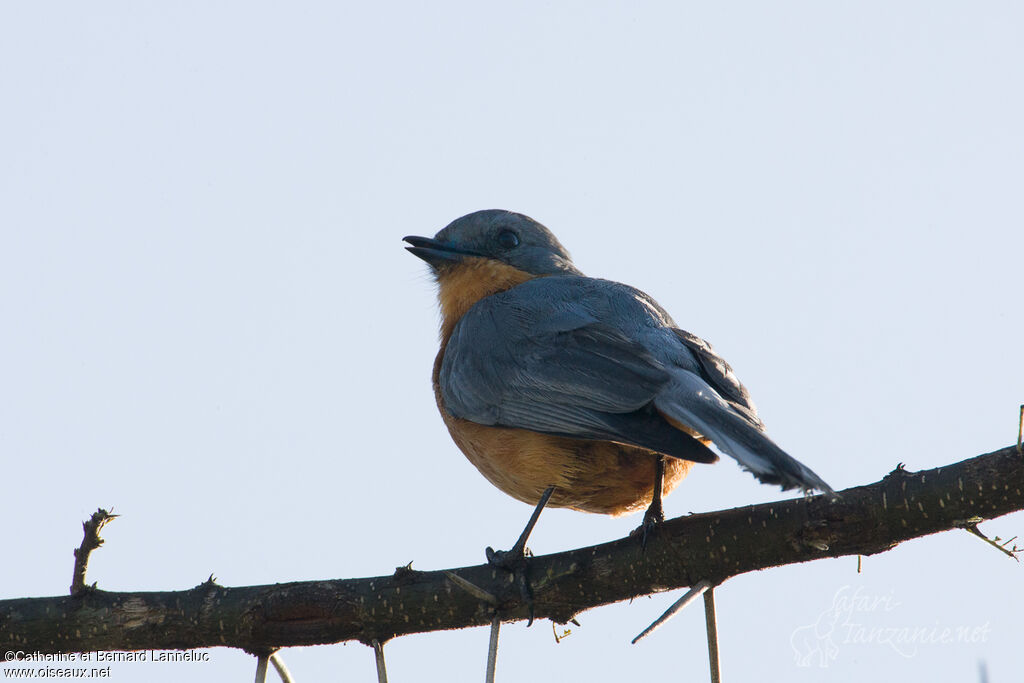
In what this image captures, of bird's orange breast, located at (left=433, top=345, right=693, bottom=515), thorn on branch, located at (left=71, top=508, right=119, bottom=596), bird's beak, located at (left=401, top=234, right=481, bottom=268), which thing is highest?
bird's beak, located at (left=401, top=234, right=481, bottom=268)

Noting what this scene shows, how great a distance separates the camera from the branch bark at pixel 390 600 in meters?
3.87

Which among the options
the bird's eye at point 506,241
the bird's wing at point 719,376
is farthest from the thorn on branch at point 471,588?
the bird's eye at point 506,241

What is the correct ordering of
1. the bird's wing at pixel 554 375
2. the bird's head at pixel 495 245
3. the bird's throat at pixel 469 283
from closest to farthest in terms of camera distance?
the bird's wing at pixel 554 375, the bird's throat at pixel 469 283, the bird's head at pixel 495 245

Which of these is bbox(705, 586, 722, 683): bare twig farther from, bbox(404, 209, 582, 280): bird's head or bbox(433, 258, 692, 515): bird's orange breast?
bbox(404, 209, 582, 280): bird's head

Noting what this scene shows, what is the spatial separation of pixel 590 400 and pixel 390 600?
1401mm

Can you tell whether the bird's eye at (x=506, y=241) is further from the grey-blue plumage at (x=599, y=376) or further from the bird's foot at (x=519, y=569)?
the bird's foot at (x=519, y=569)

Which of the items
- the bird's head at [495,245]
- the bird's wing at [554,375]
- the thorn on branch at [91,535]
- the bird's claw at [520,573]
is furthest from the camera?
the bird's head at [495,245]

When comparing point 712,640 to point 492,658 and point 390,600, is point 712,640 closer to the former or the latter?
point 492,658

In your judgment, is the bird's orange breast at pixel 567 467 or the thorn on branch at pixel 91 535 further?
the bird's orange breast at pixel 567 467

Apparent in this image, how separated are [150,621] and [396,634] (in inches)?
38.3

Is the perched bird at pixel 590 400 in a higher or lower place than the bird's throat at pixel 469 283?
lower

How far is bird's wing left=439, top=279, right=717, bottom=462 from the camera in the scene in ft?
15.3

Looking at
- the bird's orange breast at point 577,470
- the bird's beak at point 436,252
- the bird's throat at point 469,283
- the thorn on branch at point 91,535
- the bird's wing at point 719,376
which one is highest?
the bird's beak at point 436,252

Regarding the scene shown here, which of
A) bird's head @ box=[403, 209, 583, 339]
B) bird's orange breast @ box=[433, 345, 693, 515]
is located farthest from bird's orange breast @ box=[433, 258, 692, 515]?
bird's head @ box=[403, 209, 583, 339]
